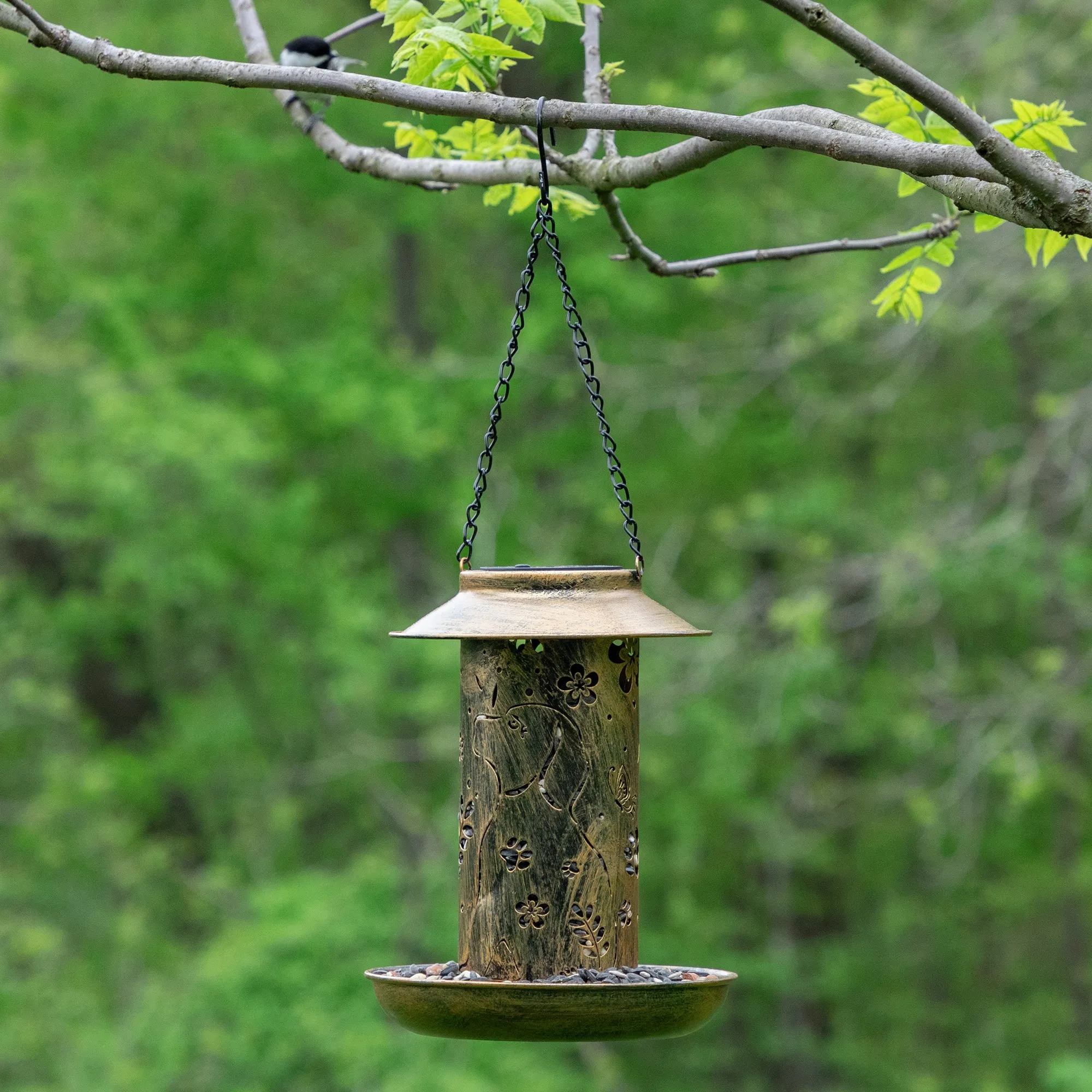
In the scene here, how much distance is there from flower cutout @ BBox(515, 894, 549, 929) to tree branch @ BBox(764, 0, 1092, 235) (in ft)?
5.23

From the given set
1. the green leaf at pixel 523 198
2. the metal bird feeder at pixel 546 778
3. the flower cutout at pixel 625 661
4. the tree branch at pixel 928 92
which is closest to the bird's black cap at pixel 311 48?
the green leaf at pixel 523 198

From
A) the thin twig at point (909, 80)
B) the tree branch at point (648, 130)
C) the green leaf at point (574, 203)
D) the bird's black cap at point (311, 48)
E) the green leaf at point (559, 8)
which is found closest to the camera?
the thin twig at point (909, 80)

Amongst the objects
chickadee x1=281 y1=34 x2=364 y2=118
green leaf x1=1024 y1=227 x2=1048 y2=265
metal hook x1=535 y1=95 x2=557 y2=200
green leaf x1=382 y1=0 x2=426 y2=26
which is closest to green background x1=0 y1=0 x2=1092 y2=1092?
chickadee x1=281 y1=34 x2=364 y2=118

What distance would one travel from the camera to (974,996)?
638 inches

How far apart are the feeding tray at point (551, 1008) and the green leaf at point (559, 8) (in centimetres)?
158

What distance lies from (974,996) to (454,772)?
657cm

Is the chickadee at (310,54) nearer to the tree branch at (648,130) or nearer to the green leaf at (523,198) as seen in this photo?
the green leaf at (523,198)

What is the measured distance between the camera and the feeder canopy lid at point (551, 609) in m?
2.88

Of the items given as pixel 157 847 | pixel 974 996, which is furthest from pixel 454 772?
pixel 974 996

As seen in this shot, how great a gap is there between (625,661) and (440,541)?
10.7 meters

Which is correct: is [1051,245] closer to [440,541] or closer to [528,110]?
[528,110]

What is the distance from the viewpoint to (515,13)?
100 inches

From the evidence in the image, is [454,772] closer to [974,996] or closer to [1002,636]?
[1002,636]

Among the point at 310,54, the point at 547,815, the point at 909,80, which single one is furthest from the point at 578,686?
the point at 310,54
